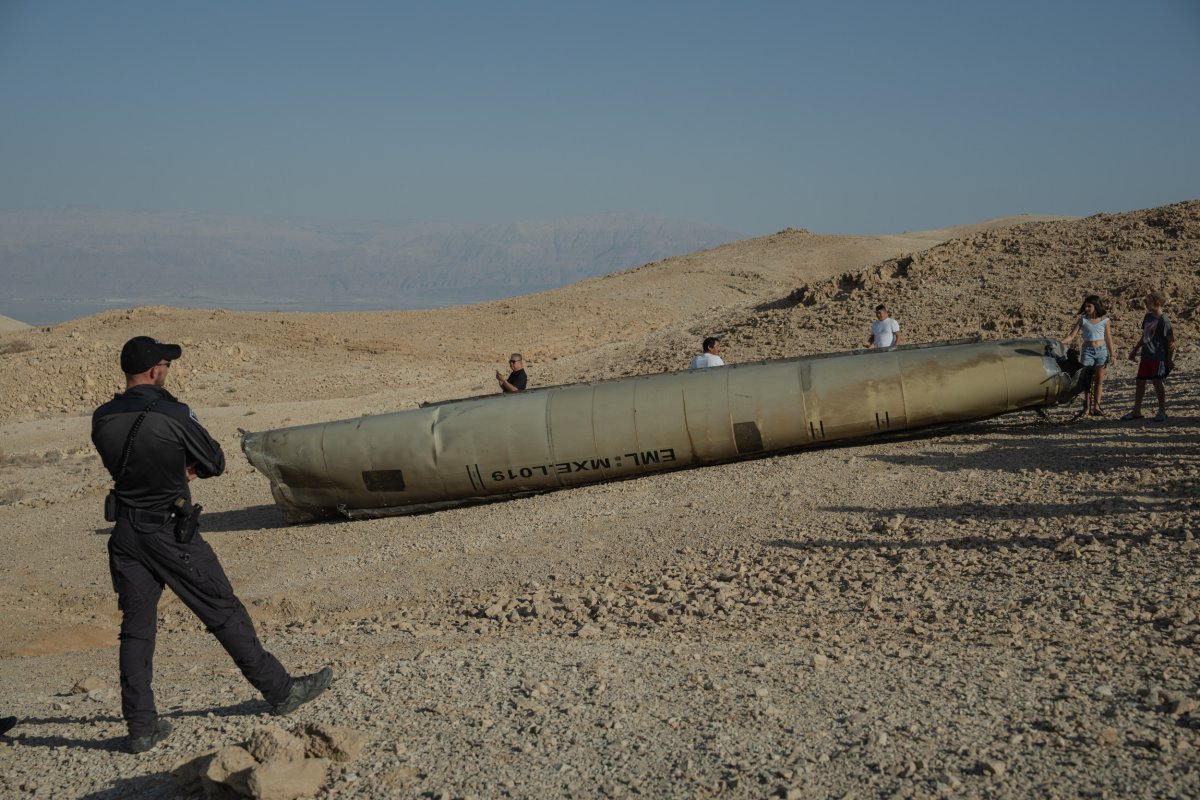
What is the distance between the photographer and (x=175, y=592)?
553 cm

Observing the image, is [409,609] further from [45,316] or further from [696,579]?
[45,316]

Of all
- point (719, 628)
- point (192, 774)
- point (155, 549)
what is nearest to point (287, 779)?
point (192, 774)

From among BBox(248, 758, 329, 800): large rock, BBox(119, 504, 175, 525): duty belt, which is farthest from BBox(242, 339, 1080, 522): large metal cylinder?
BBox(248, 758, 329, 800): large rock

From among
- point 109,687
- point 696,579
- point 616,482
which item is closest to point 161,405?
point 109,687

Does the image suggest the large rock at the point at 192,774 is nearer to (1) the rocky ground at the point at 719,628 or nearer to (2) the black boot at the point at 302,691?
(1) the rocky ground at the point at 719,628

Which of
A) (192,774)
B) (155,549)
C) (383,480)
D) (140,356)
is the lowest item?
(192,774)

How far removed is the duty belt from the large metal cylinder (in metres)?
6.29

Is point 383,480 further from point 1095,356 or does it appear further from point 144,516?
point 1095,356

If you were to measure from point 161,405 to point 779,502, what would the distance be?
20.4ft

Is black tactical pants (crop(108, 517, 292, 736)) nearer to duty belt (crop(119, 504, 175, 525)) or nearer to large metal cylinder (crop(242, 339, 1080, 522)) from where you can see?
duty belt (crop(119, 504, 175, 525))

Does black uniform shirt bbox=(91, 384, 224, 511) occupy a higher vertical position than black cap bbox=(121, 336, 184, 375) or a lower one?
lower

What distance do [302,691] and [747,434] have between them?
22.9 ft

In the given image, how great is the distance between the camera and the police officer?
5551 millimetres

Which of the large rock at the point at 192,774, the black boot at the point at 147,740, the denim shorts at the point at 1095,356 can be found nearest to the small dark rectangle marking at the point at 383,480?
the black boot at the point at 147,740
